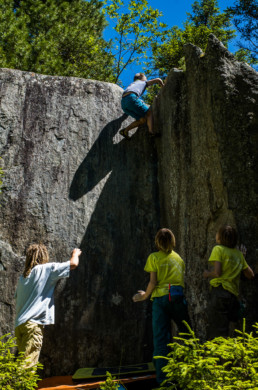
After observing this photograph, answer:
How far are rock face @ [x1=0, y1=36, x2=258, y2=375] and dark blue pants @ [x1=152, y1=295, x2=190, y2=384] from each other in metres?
0.95

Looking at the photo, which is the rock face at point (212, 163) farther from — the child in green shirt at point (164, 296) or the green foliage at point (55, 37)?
the green foliage at point (55, 37)

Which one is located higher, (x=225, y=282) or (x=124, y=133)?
(x=124, y=133)

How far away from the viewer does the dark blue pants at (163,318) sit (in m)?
4.56

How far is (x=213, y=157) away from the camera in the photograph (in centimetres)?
568

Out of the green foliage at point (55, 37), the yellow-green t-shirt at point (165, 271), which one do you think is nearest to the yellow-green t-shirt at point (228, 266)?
the yellow-green t-shirt at point (165, 271)

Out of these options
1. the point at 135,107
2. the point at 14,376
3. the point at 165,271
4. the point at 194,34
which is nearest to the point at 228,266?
the point at 165,271

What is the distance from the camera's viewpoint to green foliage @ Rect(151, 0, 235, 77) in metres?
19.4

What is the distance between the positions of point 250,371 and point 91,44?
48.7 feet

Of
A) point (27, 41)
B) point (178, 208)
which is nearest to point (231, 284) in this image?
point (178, 208)

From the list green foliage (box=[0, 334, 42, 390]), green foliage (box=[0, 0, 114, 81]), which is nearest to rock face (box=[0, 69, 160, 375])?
green foliage (box=[0, 334, 42, 390])

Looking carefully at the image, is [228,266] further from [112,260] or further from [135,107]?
[135,107]

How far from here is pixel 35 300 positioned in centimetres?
482

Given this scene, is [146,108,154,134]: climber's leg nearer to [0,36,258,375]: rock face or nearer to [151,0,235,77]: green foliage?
[0,36,258,375]: rock face

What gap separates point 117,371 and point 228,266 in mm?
2325
